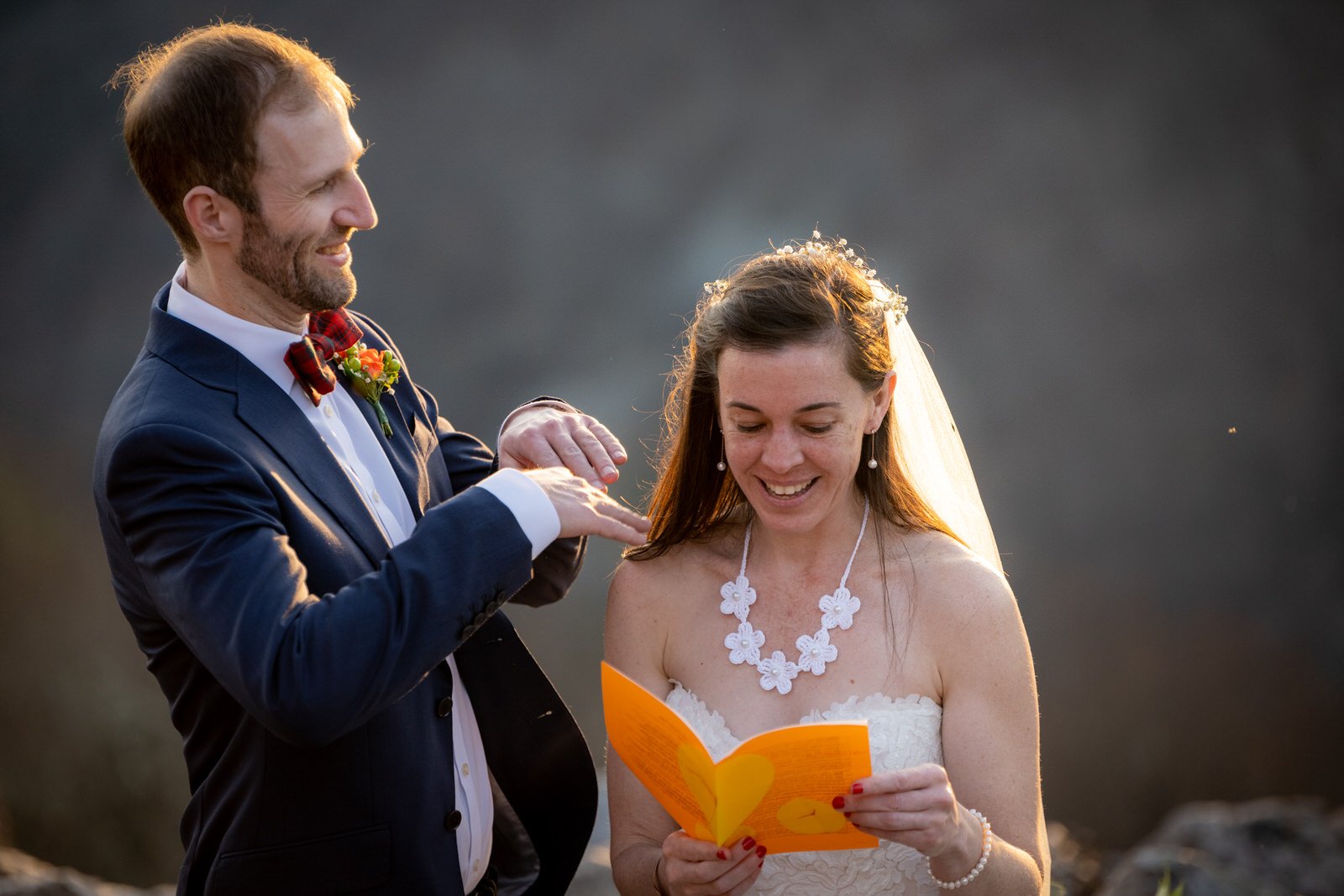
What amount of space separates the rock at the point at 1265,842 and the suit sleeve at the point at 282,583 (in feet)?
13.1

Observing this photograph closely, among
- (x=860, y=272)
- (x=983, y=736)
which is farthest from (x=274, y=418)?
(x=983, y=736)

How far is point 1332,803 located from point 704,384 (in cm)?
510

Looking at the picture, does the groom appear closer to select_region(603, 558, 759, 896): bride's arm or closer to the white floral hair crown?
select_region(603, 558, 759, 896): bride's arm

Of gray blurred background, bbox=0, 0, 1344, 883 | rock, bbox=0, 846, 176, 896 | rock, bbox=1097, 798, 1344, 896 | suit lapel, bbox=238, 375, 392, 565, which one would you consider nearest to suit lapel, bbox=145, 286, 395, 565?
suit lapel, bbox=238, 375, 392, 565

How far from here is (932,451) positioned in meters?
2.91

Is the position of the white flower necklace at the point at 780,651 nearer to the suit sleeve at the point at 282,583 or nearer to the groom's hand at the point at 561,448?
the groom's hand at the point at 561,448

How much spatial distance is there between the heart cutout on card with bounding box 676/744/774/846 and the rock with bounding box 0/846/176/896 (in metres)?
3.60

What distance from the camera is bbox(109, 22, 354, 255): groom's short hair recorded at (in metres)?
1.95

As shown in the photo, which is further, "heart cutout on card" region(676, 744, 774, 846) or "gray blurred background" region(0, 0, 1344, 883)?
"gray blurred background" region(0, 0, 1344, 883)

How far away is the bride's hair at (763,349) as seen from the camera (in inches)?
94.3

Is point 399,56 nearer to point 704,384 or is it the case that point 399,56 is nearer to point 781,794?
point 704,384

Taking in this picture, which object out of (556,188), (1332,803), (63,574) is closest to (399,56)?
(556,188)

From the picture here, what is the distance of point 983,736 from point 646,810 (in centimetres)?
77

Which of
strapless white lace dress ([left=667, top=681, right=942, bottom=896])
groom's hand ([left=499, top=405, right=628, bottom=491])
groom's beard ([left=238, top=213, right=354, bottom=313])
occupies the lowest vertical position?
strapless white lace dress ([left=667, top=681, right=942, bottom=896])
